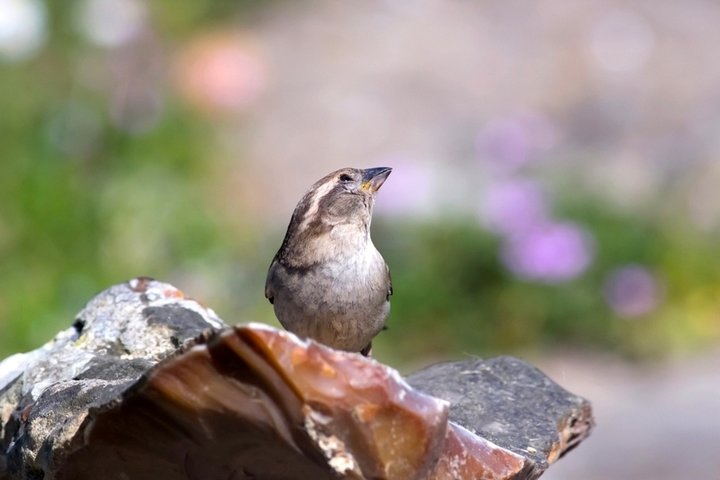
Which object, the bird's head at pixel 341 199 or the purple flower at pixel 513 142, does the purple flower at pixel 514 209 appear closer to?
the purple flower at pixel 513 142

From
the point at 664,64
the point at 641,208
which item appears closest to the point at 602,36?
the point at 664,64

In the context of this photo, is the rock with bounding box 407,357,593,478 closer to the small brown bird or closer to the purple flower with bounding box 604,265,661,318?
the small brown bird

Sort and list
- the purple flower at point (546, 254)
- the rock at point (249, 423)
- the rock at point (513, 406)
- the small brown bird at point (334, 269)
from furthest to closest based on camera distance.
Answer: the purple flower at point (546, 254), the small brown bird at point (334, 269), the rock at point (513, 406), the rock at point (249, 423)

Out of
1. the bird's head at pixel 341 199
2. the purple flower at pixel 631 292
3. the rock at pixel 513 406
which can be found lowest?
the rock at pixel 513 406

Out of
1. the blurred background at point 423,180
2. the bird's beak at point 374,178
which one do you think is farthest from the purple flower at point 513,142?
the bird's beak at point 374,178

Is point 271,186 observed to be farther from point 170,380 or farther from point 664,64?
point 170,380

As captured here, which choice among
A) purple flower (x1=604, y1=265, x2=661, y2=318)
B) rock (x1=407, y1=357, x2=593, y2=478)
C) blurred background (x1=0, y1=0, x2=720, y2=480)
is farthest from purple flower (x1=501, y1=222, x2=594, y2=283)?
rock (x1=407, y1=357, x2=593, y2=478)
